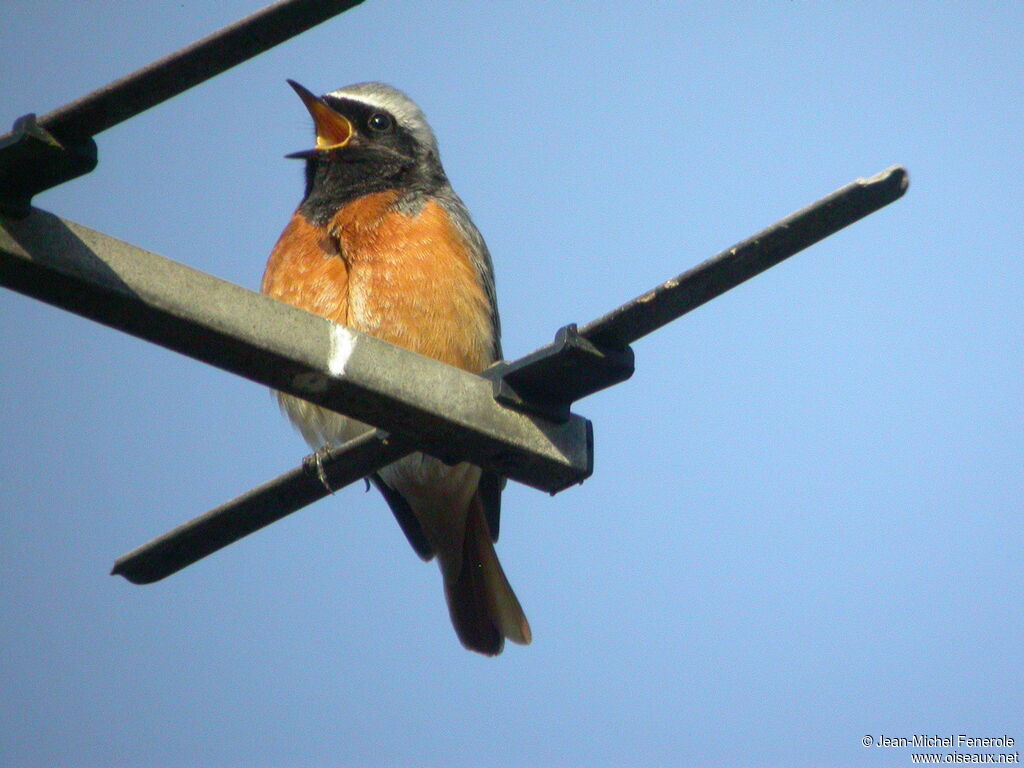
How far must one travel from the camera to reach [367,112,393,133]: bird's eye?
26.2 feet

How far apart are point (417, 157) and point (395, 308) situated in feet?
5.77

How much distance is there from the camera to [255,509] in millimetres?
3623

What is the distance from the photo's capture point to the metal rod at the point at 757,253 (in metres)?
2.85

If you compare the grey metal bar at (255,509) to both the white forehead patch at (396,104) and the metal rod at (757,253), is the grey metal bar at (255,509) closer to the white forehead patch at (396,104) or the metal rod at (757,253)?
the metal rod at (757,253)

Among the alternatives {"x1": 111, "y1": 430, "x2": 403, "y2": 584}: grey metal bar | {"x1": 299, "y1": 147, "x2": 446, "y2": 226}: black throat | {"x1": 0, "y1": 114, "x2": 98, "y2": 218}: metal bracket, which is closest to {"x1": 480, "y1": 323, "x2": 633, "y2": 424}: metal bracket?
{"x1": 111, "y1": 430, "x2": 403, "y2": 584}: grey metal bar

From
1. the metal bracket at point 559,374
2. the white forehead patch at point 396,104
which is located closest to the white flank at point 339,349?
the metal bracket at point 559,374

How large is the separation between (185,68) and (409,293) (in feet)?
12.2

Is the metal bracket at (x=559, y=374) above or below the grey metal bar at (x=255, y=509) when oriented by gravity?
above

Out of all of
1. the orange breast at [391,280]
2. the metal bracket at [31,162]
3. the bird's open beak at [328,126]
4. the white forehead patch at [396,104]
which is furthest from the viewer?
the white forehead patch at [396,104]

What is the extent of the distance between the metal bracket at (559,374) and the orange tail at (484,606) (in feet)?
11.6

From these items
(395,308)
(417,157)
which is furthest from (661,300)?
(417,157)

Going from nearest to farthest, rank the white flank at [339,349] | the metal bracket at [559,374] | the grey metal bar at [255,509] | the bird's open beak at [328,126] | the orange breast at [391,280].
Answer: the white flank at [339,349] → the metal bracket at [559,374] → the grey metal bar at [255,509] → the orange breast at [391,280] → the bird's open beak at [328,126]

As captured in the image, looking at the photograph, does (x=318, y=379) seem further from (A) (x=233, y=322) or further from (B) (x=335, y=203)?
(B) (x=335, y=203)

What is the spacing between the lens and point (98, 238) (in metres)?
2.93
